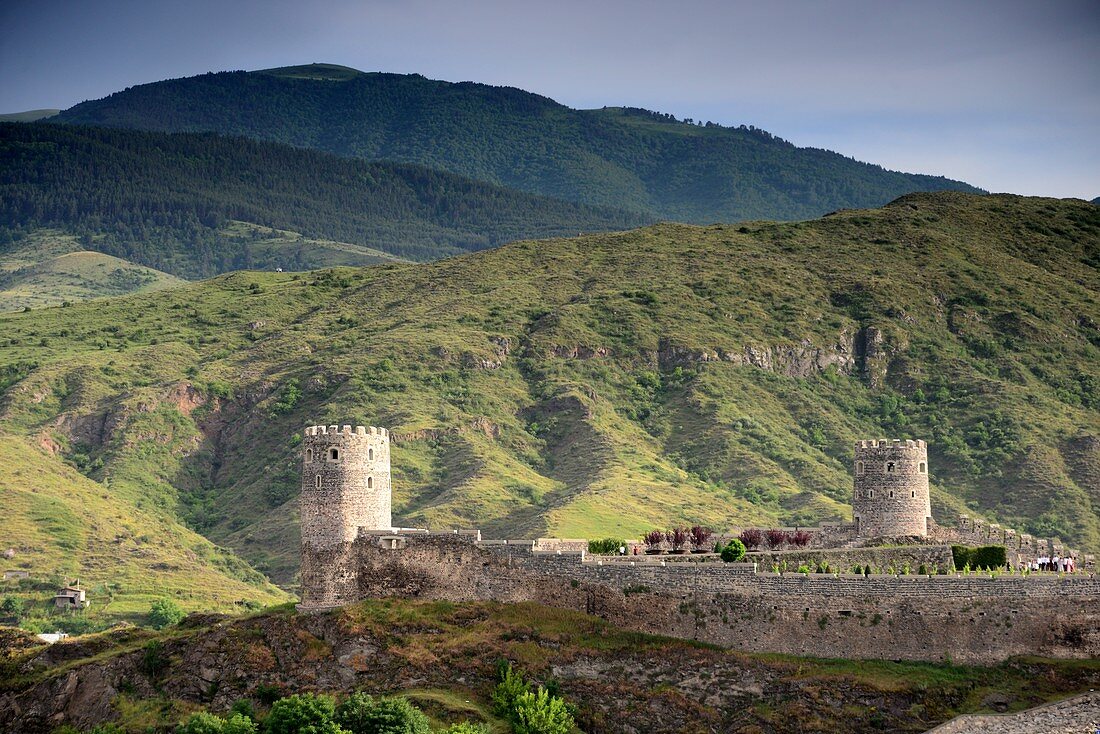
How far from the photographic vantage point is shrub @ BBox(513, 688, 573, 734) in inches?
2778

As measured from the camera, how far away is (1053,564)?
252 feet

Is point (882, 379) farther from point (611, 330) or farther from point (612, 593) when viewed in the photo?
point (612, 593)

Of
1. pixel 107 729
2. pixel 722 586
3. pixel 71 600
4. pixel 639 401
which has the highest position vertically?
pixel 639 401

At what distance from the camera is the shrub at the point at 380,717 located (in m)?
70.4

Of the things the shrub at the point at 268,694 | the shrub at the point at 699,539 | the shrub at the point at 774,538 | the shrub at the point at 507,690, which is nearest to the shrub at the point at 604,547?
the shrub at the point at 699,539

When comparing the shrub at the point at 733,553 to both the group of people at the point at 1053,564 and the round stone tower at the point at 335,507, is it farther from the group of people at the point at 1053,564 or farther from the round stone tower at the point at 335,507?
the round stone tower at the point at 335,507

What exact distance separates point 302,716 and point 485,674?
726 centimetres

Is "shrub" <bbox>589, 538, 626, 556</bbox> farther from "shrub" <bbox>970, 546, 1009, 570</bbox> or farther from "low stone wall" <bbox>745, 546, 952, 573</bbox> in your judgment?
"shrub" <bbox>970, 546, 1009, 570</bbox>

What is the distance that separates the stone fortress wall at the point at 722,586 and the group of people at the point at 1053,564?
3.64 meters

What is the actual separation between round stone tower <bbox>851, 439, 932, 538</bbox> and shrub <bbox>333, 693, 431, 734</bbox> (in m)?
21.8

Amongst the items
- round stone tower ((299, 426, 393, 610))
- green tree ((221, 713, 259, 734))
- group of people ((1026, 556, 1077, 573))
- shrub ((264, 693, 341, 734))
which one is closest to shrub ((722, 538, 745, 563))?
group of people ((1026, 556, 1077, 573))

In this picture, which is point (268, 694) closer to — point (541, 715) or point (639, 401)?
point (541, 715)

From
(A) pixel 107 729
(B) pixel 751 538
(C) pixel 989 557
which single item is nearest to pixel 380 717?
(A) pixel 107 729

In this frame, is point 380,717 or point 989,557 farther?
point 989,557
